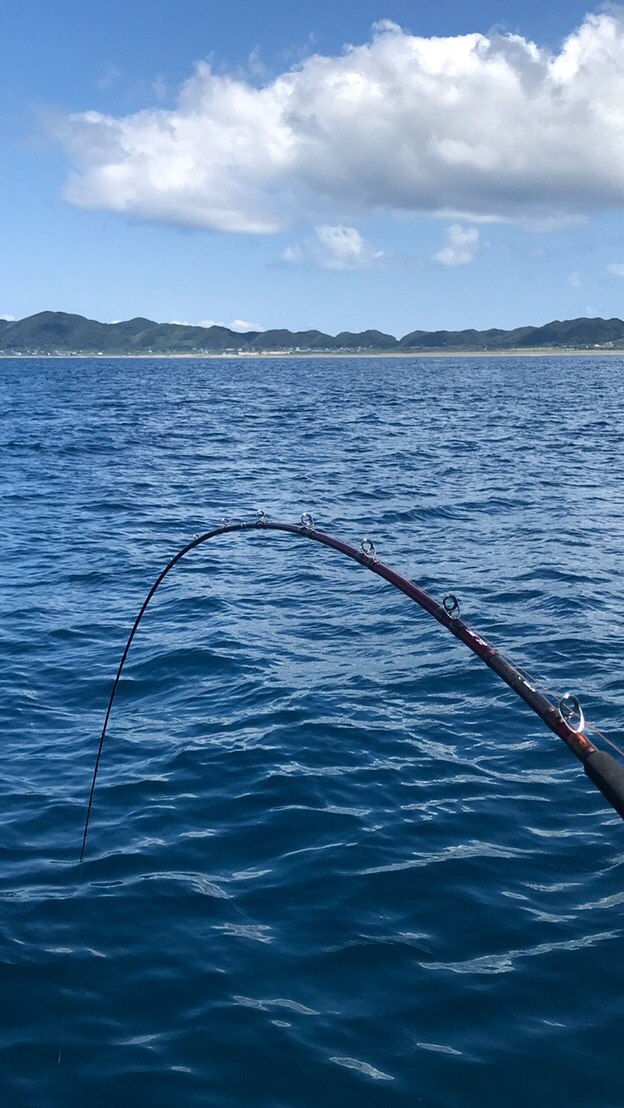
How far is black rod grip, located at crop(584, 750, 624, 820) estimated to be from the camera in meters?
3.88

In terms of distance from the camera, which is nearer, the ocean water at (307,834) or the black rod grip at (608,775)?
the black rod grip at (608,775)

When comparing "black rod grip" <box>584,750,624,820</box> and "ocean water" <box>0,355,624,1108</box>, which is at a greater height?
"black rod grip" <box>584,750,624,820</box>

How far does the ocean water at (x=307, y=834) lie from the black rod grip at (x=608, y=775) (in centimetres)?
250

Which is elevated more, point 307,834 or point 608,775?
point 608,775

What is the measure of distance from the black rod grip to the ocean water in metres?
2.50

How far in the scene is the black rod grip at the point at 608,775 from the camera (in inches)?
153

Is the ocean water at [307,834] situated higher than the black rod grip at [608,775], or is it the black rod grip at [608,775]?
the black rod grip at [608,775]

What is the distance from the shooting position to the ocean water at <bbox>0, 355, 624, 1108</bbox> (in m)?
5.73

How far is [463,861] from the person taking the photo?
25.4ft

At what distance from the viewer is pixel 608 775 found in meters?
3.95

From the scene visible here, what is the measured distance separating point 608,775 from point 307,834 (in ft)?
15.5

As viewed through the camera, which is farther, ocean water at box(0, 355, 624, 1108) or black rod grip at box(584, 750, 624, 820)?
ocean water at box(0, 355, 624, 1108)

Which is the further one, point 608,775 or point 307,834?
point 307,834

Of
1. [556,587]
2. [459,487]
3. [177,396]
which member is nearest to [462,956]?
[556,587]
